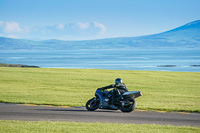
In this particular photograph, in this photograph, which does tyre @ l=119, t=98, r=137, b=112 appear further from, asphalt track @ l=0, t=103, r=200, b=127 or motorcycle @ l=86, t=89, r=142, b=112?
asphalt track @ l=0, t=103, r=200, b=127

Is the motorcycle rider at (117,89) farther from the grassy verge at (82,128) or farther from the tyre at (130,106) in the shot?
the grassy verge at (82,128)

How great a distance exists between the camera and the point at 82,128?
10.6 meters

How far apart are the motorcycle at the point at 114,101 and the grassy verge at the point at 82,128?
2.98m

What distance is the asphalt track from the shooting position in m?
12.6

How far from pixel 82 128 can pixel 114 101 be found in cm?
424

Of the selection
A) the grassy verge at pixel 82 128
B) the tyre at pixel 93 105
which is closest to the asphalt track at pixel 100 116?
the tyre at pixel 93 105

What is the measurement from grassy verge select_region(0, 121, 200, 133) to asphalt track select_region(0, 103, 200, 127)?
108 cm

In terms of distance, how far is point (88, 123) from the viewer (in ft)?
38.2

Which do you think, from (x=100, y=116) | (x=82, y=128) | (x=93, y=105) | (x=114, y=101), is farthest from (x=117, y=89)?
(x=82, y=128)

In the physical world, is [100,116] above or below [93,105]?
below

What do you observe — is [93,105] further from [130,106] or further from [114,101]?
[130,106]

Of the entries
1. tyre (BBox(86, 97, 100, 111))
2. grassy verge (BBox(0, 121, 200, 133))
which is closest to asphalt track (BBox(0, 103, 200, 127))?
tyre (BBox(86, 97, 100, 111))

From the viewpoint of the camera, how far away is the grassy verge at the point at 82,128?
10.2 metres

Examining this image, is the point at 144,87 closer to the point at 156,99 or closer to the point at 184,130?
the point at 156,99
